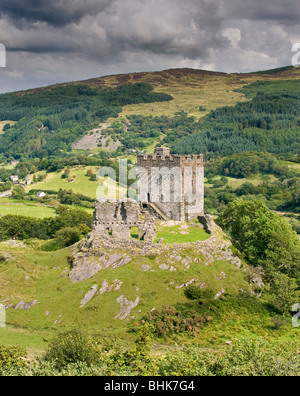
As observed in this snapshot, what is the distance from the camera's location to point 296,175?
170125mm

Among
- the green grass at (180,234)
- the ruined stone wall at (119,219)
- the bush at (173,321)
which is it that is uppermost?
the ruined stone wall at (119,219)

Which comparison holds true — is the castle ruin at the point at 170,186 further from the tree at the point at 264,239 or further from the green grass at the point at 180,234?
the tree at the point at 264,239

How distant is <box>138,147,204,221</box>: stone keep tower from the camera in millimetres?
41250

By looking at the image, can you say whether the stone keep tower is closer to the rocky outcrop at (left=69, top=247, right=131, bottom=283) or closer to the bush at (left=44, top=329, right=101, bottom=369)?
the rocky outcrop at (left=69, top=247, right=131, bottom=283)

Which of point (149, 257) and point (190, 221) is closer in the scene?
point (149, 257)

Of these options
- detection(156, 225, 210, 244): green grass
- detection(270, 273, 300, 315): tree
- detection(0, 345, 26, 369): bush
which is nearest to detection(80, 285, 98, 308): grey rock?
detection(156, 225, 210, 244): green grass

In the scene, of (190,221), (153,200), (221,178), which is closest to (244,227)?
(190,221)

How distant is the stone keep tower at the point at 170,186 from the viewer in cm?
4125

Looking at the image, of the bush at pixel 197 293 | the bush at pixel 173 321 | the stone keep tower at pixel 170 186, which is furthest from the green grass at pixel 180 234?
the bush at pixel 173 321

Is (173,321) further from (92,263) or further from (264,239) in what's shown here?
(264,239)

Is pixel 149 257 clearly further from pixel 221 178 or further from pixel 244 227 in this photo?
pixel 221 178

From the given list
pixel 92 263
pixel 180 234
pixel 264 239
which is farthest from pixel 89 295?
pixel 264 239

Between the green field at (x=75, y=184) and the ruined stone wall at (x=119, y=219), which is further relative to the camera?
the green field at (x=75, y=184)
